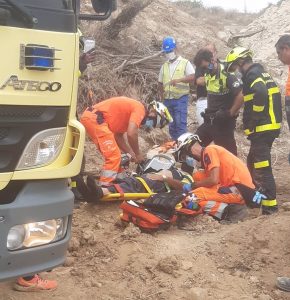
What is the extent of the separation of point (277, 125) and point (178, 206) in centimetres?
177

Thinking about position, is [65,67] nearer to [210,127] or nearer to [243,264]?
[243,264]

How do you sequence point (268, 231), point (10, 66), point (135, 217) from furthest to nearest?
point (135, 217), point (268, 231), point (10, 66)

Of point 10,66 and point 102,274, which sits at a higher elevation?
point 10,66

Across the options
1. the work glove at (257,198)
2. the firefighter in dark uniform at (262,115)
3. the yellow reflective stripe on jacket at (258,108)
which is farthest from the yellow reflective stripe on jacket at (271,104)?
the work glove at (257,198)

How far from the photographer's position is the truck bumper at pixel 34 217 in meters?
2.65

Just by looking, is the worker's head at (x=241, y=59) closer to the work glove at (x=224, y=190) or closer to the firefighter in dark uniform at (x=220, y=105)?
the firefighter in dark uniform at (x=220, y=105)

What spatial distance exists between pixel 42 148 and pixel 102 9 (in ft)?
3.76

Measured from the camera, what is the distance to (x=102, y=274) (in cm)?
425

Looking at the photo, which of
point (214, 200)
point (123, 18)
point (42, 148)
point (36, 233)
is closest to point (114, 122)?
point (214, 200)

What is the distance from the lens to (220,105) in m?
7.64

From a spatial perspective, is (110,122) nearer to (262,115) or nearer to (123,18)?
(262,115)

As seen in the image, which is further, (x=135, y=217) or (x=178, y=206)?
(x=178, y=206)

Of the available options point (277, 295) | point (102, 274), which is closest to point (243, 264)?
point (277, 295)

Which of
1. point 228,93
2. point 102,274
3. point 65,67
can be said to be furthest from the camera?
point 228,93
